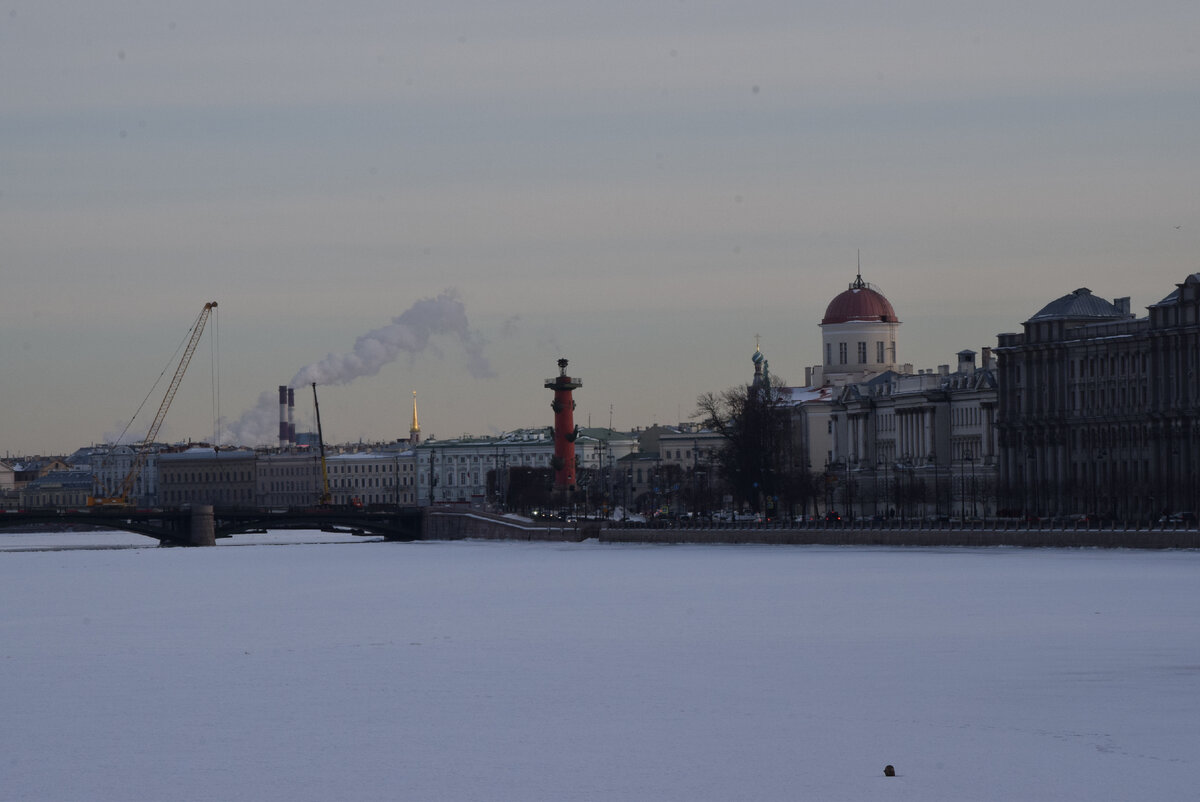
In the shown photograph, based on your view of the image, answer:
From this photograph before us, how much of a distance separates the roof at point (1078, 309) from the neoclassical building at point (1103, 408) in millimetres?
44

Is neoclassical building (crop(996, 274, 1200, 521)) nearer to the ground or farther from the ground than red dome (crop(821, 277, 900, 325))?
nearer to the ground

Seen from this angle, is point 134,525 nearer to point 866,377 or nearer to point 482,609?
point 866,377

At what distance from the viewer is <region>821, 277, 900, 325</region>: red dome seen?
470 ft

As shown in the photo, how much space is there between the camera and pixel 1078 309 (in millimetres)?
103875

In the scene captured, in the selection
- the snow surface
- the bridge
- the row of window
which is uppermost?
the row of window

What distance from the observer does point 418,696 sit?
27.4m

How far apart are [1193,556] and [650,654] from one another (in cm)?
3473

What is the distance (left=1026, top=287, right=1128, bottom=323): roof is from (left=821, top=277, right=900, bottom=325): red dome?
1452 inches

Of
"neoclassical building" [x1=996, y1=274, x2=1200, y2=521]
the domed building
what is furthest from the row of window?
"neoclassical building" [x1=996, y1=274, x2=1200, y2=521]

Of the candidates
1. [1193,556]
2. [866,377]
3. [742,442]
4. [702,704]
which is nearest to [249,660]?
[702,704]

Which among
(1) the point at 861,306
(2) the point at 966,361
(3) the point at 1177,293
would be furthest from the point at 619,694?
(1) the point at 861,306

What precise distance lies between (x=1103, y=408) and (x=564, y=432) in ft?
181

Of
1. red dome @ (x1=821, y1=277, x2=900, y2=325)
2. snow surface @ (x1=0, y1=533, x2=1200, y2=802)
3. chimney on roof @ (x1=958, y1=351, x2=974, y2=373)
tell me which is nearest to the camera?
snow surface @ (x1=0, y1=533, x2=1200, y2=802)

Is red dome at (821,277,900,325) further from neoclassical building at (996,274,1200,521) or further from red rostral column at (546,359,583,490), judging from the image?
neoclassical building at (996,274,1200,521)
